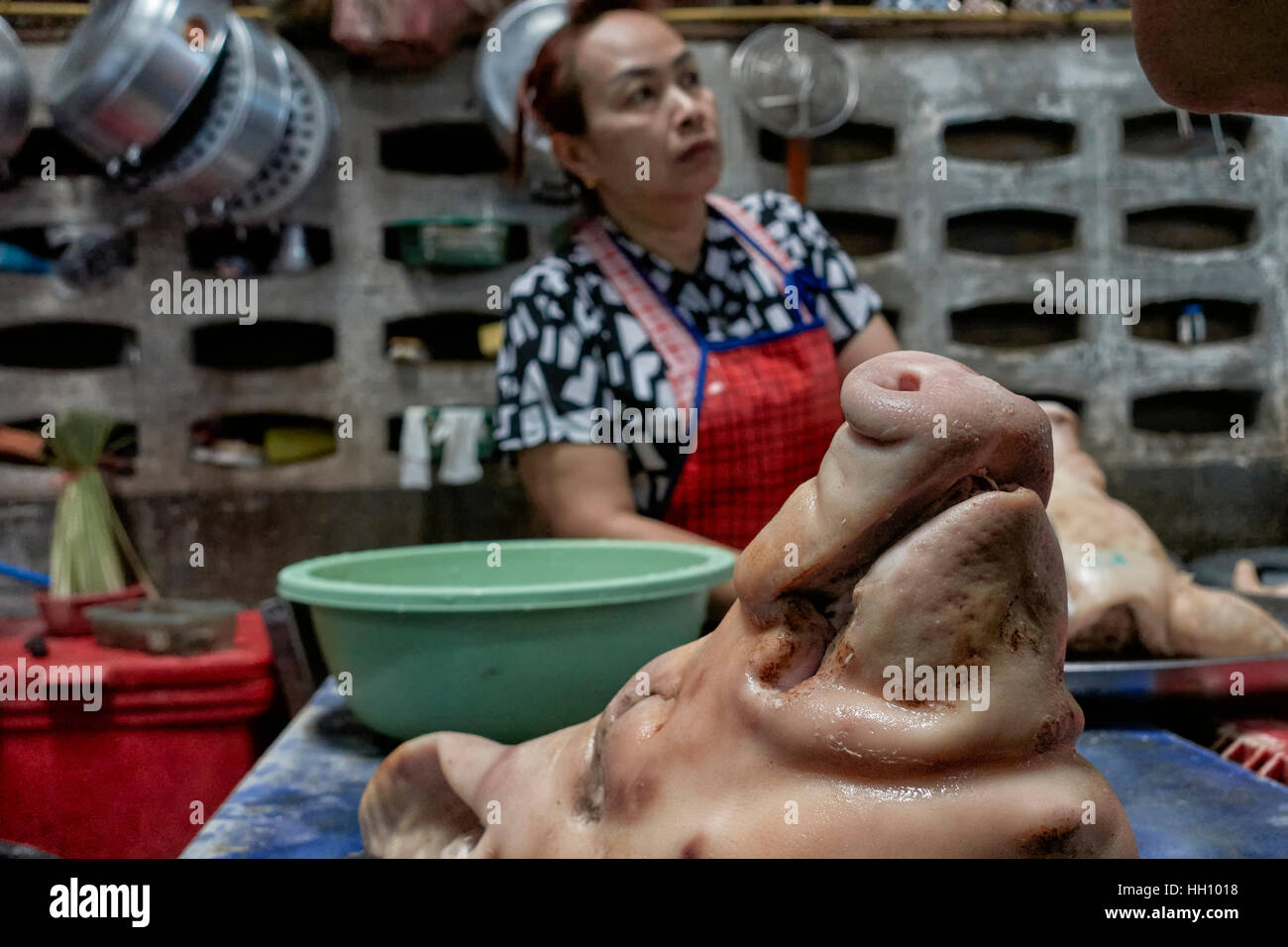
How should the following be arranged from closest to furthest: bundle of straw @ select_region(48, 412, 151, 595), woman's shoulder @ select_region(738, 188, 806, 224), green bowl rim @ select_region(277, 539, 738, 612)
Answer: green bowl rim @ select_region(277, 539, 738, 612) < woman's shoulder @ select_region(738, 188, 806, 224) < bundle of straw @ select_region(48, 412, 151, 595)

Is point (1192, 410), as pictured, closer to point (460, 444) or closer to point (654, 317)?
point (654, 317)

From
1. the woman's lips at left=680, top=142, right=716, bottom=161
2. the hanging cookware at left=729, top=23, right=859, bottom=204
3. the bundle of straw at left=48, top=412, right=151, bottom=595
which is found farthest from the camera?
the hanging cookware at left=729, top=23, right=859, bottom=204

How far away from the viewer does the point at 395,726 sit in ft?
4.21

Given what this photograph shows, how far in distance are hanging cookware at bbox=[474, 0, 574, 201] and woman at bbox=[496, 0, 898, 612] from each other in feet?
2.19

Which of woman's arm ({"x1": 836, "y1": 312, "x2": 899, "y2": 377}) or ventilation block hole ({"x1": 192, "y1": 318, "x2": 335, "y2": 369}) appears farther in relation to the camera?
ventilation block hole ({"x1": 192, "y1": 318, "x2": 335, "y2": 369})

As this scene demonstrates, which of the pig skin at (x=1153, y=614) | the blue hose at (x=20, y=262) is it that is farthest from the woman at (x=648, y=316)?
the blue hose at (x=20, y=262)

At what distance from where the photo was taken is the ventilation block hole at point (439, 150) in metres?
3.29

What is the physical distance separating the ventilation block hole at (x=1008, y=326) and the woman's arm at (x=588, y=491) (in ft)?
5.44

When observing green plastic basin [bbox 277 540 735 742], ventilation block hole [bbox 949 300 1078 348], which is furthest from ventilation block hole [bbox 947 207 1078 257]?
green plastic basin [bbox 277 540 735 742]

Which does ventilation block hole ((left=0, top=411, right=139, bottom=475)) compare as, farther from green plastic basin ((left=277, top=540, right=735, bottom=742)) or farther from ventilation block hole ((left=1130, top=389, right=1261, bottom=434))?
ventilation block hole ((left=1130, top=389, right=1261, bottom=434))

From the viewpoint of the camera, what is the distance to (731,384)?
6.54 ft

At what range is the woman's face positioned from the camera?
6.94 feet

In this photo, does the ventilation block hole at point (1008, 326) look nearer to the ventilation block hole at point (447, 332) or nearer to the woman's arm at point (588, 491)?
the ventilation block hole at point (447, 332)
